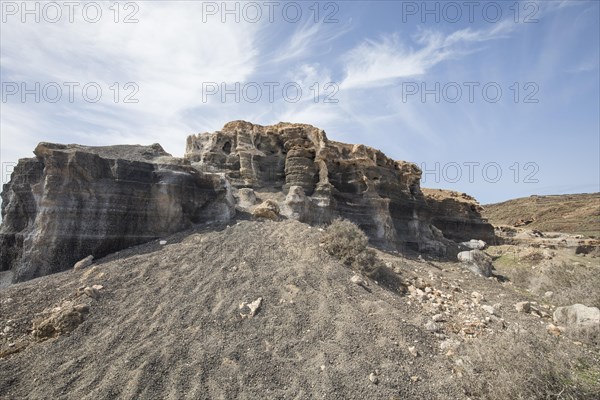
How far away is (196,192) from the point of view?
438 inches

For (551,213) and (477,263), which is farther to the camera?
(551,213)

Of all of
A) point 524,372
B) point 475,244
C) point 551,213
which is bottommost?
point 524,372

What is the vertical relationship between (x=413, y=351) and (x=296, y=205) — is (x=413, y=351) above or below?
below

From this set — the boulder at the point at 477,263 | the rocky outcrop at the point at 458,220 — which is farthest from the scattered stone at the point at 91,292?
the rocky outcrop at the point at 458,220

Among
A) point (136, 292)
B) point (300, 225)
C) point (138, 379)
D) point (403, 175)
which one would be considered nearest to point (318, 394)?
point (138, 379)

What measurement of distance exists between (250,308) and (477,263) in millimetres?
10735

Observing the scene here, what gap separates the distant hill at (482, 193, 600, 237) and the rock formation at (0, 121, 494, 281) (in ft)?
80.6

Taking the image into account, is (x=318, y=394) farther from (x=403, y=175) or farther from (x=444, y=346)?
(x=403, y=175)

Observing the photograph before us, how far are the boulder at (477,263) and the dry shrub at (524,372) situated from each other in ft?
27.2

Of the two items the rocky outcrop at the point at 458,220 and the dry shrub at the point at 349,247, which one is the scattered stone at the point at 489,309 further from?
the rocky outcrop at the point at 458,220

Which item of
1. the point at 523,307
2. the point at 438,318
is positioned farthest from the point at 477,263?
the point at 438,318

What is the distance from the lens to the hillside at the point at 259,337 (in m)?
4.95

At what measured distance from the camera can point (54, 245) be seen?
850 centimetres

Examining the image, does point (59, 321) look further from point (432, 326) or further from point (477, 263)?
point (477, 263)
